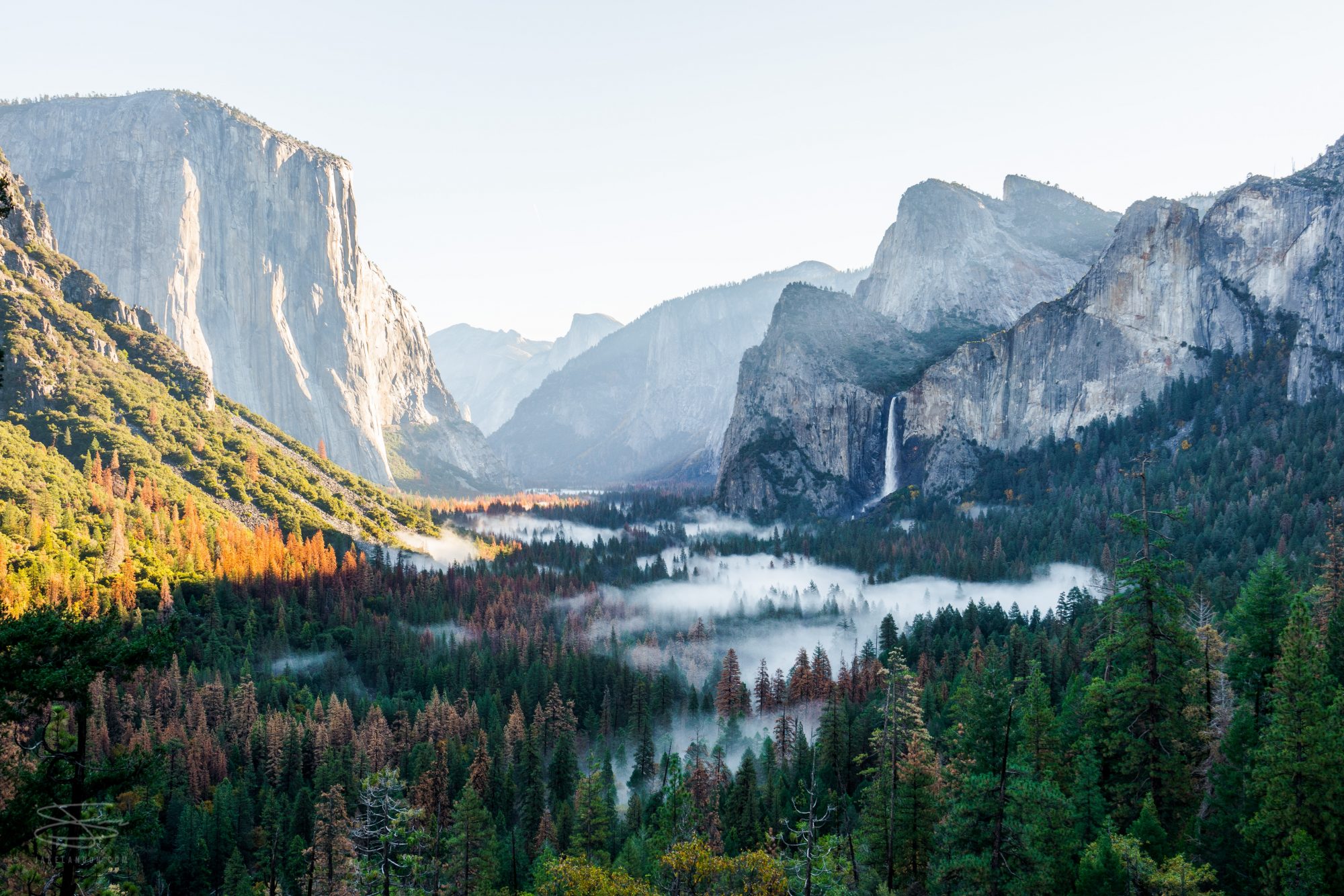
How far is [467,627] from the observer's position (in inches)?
5418

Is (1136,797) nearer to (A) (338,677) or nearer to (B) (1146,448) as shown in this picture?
(A) (338,677)

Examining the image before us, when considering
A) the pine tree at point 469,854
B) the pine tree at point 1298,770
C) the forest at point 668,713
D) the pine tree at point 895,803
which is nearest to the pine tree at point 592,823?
the forest at point 668,713

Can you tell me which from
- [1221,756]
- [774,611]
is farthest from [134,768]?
[774,611]

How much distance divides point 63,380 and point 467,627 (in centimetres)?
8797

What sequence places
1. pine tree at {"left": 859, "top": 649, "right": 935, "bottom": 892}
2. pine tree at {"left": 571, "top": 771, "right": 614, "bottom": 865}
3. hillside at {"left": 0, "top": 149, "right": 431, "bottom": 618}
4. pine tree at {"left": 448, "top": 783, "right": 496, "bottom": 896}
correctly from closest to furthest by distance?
pine tree at {"left": 859, "top": 649, "right": 935, "bottom": 892}, pine tree at {"left": 448, "top": 783, "right": 496, "bottom": 896}, pine tree at {"left": 571, "top": 771, "right": 614, "bottom": 865}, hillside at {"left": 0, "top": 149, "right": 431, "bottom": 618}

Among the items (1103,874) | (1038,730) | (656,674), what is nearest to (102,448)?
(656,674)

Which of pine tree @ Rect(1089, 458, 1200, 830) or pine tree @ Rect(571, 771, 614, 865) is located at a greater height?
pine tree @ Rect(1089, 458, 1200, 830)

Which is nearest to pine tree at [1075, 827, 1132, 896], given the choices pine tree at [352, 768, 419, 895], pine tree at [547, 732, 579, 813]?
pine tree at [352, 768, 419, 895]
